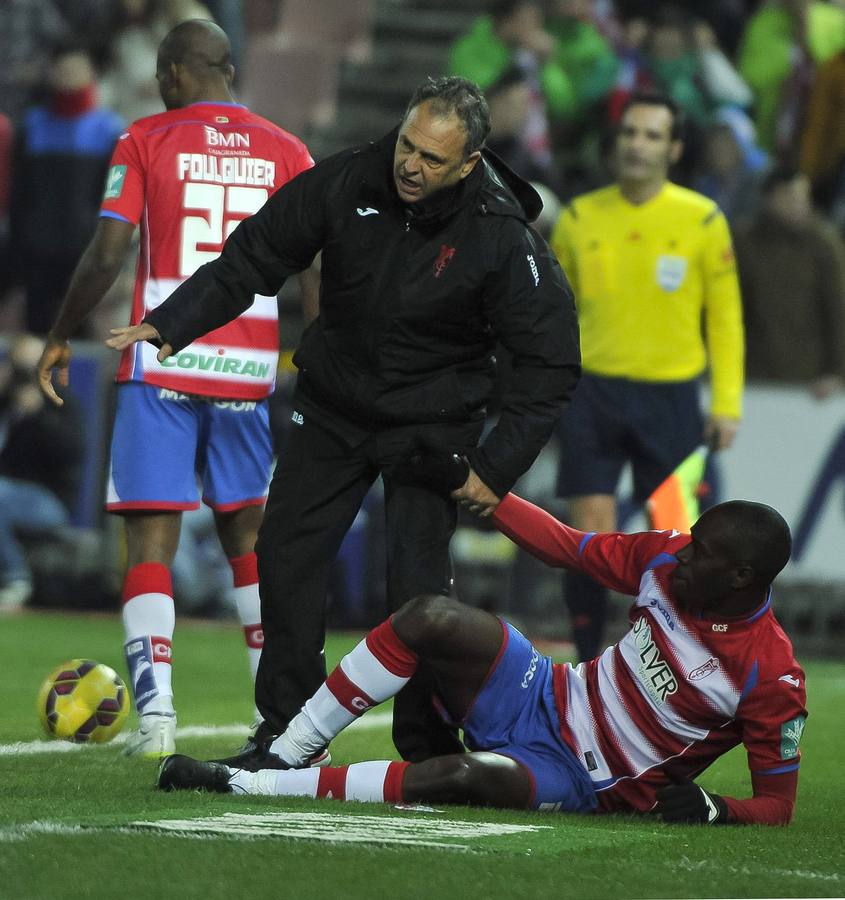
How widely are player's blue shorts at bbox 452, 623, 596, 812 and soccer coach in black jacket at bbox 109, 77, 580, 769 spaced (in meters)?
0.47

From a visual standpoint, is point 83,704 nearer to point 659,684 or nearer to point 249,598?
point 249,598

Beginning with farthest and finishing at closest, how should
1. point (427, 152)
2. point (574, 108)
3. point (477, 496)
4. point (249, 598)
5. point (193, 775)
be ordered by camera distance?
point (574, 108) < point (249, 598) < point (477, 496) < point (427, 152) < point (193, 775)

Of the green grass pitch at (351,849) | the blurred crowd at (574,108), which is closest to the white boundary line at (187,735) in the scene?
the green grass pitch at (351,849)

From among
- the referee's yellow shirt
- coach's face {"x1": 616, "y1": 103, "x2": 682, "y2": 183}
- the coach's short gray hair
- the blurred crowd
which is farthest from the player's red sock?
the blurred crowd

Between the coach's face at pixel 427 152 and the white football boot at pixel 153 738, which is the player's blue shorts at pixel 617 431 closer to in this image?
the white football boot at pixel 153 738

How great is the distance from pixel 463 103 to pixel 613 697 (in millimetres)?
1662

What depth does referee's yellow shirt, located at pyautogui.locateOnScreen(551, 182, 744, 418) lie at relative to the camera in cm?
Result: 830

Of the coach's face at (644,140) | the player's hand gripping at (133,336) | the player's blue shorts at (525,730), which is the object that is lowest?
the player's blue shorts at (525,730)

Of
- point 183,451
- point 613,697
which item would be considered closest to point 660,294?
point 183,451

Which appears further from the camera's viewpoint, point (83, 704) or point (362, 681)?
point (83, 704)

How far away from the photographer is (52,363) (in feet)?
20.4

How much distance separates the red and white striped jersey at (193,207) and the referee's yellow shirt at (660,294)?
2.11 metres

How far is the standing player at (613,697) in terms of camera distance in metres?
5.02

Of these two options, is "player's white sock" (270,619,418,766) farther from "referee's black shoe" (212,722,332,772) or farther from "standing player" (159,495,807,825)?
"referee's black shoe" (212,722,332,772)
